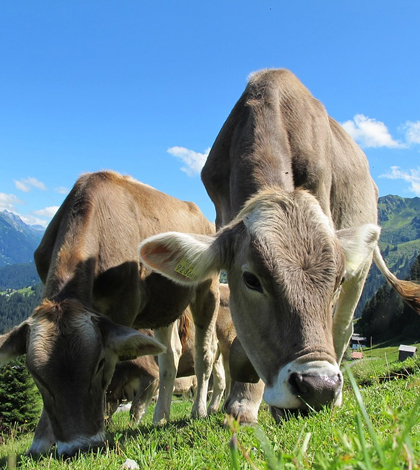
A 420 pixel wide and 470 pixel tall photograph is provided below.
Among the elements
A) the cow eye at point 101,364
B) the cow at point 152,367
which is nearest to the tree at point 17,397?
the cow at point 152,367

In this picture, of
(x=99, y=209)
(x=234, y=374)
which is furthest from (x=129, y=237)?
(x=234, y=374)

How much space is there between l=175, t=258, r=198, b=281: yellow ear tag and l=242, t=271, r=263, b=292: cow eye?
660mm

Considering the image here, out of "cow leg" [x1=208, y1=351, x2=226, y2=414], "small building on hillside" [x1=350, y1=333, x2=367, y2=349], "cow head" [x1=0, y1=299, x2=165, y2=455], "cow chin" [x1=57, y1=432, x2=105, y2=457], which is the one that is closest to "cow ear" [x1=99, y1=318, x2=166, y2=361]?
"cow head" [x1=0, y1=299, x2=165, y2=455]

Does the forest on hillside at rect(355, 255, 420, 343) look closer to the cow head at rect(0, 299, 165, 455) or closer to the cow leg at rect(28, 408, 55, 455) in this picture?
the cow head at rect(0, 299, 165, 455)

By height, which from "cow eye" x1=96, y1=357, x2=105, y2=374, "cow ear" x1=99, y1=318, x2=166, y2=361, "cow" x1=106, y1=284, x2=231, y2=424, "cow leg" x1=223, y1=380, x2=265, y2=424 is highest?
"cow ear" x1=99, y1=318, x2=166, y2=361

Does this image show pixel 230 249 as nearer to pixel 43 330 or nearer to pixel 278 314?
pixel 278 314

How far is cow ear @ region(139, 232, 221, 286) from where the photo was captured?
5055 mm

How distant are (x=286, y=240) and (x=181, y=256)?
126cm

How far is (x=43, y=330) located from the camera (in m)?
5.23

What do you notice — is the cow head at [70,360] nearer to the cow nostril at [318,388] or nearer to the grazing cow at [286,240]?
the grazing cow at [286,240]

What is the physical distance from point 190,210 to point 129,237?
3273 millimetres

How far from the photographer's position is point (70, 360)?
5.04 metres

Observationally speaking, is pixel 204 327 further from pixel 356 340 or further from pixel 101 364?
pixel 356 340

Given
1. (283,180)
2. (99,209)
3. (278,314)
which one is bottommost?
(278,314)
